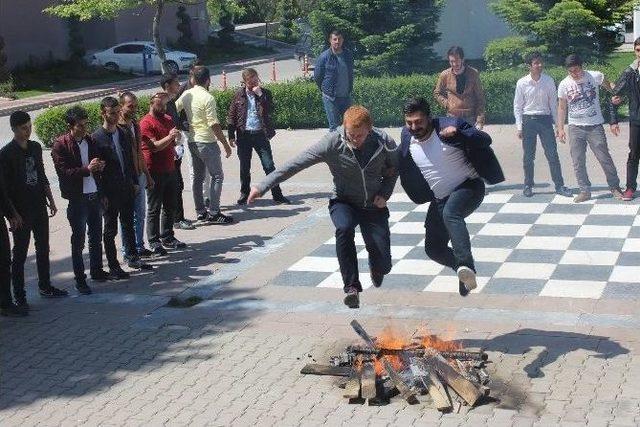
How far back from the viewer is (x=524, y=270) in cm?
959

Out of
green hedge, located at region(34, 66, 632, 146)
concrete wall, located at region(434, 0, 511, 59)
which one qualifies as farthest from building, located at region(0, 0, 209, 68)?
green hedge, located at region(34, 66, 632, 146)

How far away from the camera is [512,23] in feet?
75.3

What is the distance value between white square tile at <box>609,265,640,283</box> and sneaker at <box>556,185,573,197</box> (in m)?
2.98

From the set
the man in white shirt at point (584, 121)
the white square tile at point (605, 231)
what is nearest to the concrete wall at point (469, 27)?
the man in white shirt at point (584, 121)

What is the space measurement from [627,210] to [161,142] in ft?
16.4

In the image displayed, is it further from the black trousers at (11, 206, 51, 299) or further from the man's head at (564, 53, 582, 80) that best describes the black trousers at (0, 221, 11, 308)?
the man's head at (564, 53, 582, 80)

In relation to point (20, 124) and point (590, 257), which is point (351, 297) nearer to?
point (590, 257)

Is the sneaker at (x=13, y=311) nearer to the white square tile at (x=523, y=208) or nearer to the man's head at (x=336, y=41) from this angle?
the white square tile at (x=523, y=208)

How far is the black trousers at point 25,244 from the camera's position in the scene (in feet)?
30.0

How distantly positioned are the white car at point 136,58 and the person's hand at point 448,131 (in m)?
36.0

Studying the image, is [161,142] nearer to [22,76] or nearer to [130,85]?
[130,85]

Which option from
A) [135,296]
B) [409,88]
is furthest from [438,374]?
[409,88]

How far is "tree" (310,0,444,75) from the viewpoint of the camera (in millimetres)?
24203

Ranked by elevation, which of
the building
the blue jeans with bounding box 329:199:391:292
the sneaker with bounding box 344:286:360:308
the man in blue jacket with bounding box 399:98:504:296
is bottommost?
the building
